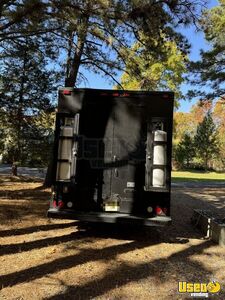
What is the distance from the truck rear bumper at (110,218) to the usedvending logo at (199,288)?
1881 mm

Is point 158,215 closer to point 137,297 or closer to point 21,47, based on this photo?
point 137,297

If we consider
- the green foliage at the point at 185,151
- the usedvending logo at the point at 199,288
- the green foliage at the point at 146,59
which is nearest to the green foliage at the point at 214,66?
the green foliage at the point at 146,59

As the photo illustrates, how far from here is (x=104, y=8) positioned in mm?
7961

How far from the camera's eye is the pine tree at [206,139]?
168 ft

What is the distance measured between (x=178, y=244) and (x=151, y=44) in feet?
17.6

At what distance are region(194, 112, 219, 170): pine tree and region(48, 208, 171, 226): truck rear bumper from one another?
4596 centimetres

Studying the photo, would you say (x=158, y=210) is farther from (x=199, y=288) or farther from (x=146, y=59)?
(x=146, y=59)

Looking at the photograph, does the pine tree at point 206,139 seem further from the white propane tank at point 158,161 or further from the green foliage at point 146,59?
the white propane tank at point 158,161

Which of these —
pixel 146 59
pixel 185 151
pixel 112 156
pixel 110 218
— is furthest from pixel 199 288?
pixel 185 151

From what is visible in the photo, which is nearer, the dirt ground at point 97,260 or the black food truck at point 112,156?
the dirt ground at point 97,260

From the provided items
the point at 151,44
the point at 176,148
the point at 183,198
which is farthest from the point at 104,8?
the point at 176,148

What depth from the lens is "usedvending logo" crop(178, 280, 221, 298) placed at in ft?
15.1

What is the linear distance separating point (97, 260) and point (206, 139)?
47.4 meters

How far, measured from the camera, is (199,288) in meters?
4.78
